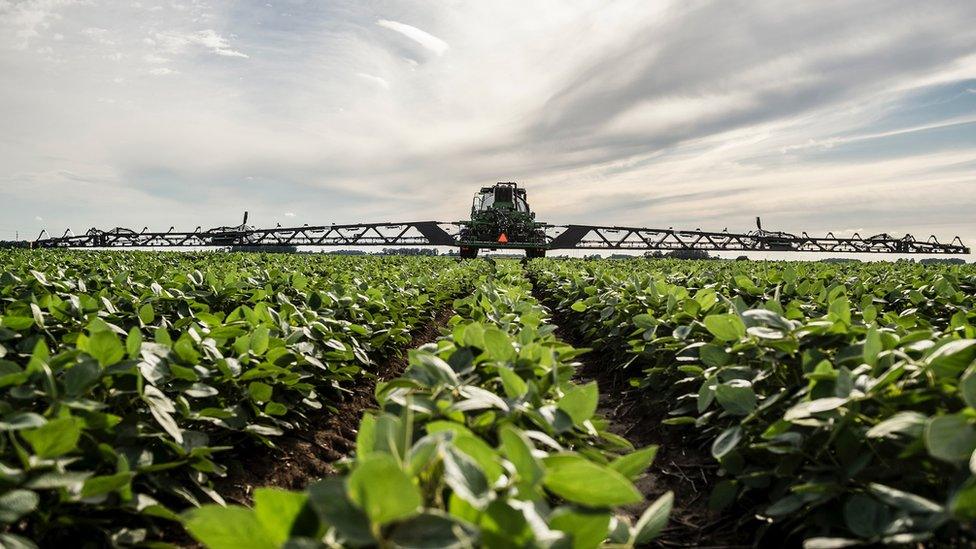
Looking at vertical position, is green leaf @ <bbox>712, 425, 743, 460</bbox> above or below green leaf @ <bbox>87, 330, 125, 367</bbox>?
below

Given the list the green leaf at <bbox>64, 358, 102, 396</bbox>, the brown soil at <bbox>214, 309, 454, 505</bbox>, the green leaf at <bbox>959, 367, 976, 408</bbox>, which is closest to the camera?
the green leaf at <bbox>959, 367, 976, 408</bbox>

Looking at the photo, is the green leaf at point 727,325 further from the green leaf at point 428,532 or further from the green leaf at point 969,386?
the green leaf at point 428,532

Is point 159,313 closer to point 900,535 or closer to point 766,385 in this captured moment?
point 766,385

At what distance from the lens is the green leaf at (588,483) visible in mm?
1009

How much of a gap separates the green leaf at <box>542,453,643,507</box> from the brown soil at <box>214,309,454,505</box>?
2.35 metres

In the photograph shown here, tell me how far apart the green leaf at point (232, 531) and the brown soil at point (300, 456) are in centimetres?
205

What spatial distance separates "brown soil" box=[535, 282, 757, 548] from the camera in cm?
245

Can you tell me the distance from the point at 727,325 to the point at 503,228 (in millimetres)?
26267

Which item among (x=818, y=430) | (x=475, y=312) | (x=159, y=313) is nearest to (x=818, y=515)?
(x=818, y=430)

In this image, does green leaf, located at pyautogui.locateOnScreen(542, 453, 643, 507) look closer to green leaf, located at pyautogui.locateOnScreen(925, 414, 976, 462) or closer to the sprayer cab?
green leaf, located at pyautogui.locateOnScreen(925, 414, 976, 462)

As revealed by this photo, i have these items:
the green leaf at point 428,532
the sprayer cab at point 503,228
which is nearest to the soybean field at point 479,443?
the green leaf at point 428,532

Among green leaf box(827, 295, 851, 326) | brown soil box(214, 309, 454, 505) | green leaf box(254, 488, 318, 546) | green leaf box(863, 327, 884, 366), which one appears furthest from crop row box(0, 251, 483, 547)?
green leaf box(827, 295, 851, 326)

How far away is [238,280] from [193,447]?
351cm

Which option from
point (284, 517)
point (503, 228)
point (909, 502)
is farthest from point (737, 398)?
point (503, 228)
